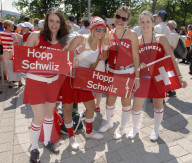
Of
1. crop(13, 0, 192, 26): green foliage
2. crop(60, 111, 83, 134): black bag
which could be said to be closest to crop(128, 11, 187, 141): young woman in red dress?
crop(60, 111, 83, 134): black bag

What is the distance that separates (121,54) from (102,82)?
0.51 meters

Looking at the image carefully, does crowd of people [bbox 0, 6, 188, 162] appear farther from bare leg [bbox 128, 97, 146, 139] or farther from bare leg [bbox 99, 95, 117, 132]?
bare leg [bbox 99, 95, 117, 132]

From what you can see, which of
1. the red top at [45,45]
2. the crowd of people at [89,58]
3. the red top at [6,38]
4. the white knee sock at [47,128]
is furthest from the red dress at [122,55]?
the red top at [6,38]

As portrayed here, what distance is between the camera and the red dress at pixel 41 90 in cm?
226

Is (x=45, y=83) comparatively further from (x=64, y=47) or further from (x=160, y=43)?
(x=160, y=43)

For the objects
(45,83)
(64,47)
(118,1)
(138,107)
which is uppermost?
(118,1)

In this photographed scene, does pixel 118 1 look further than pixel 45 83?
Yes

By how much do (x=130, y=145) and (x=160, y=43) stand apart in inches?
64.4

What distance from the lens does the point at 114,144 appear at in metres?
2.96

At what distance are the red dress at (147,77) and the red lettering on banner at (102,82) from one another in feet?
0.70

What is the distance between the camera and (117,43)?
273cm

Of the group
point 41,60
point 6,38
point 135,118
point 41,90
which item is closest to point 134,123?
point 135,118

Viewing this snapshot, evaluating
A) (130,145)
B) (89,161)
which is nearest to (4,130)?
(89,161)

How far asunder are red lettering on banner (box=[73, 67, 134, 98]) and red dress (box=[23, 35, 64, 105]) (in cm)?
32
